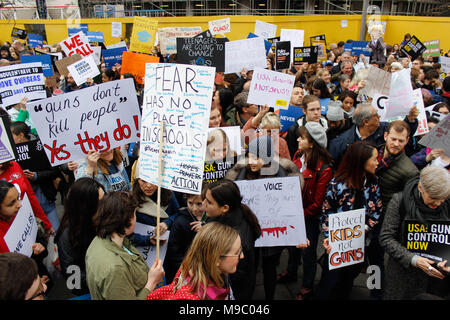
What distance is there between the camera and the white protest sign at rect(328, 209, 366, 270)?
3.21 m

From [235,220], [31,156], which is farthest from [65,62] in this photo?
[235,220]

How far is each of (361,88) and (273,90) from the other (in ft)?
5.86

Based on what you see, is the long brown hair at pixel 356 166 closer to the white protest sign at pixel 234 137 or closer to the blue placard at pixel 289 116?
the white protest sign at pixel 234 137

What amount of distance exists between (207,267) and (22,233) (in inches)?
67.8

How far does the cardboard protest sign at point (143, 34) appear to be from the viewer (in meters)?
9.47

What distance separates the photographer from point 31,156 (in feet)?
14.2

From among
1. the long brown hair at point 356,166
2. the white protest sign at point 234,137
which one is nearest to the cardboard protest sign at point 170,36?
the white protest sign at point 234,137

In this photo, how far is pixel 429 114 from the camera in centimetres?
534

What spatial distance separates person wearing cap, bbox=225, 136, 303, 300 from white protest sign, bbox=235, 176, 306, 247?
0.67ft

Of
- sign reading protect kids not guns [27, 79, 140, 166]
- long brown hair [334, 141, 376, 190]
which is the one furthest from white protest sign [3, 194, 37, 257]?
long brown hair [334, 141, 376, 190]

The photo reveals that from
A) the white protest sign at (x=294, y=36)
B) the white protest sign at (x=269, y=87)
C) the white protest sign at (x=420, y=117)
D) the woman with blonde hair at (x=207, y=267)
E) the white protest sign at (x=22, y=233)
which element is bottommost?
the white protest sign at (x=22, y=233)

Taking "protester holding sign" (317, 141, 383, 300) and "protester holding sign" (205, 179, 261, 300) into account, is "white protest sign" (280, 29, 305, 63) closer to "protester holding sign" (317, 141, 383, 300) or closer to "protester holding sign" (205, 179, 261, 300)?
"protester holding sign" (317, 141, 383, 300)

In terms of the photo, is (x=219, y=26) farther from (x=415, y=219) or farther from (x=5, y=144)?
(x=415, y=219)

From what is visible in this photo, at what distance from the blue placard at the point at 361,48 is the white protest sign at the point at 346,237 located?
10718mm
